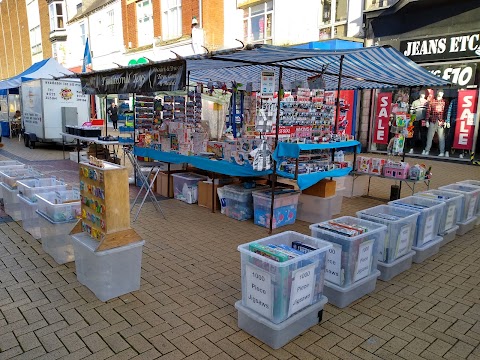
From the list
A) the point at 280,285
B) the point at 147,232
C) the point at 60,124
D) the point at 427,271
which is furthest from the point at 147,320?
the point at 60,124

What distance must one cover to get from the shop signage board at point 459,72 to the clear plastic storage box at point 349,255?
393 inches

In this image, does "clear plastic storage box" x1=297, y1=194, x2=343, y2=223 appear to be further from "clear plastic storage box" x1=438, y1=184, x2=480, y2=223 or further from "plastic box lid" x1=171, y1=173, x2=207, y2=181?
"plastic box lid" x1=171, y1=173, x2=207, y2=181

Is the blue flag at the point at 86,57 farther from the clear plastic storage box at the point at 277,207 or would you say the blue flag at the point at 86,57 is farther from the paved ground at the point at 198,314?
the clear plastic storage box at the point at 277,207

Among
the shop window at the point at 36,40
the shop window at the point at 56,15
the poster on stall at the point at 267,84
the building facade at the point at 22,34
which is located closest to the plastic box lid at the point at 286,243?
the poster on stall at the point at 267,84

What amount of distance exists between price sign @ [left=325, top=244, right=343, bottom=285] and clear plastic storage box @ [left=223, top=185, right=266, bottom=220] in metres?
2.74

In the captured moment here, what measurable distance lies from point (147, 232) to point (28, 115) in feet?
40.2

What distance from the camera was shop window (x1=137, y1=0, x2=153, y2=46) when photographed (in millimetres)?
19766

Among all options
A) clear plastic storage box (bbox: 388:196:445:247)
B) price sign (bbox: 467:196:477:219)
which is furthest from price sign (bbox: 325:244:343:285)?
price sign (bbox: 467:196:477:219)

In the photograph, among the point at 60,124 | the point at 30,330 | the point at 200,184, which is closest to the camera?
the point at 30,330

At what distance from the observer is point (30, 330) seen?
3172mm

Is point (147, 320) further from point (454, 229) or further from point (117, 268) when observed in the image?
point (454, 229)

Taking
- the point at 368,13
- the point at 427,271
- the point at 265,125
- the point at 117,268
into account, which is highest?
the point at 368,13

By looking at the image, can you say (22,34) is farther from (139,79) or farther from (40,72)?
(139,79)

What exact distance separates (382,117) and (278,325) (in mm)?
12723
